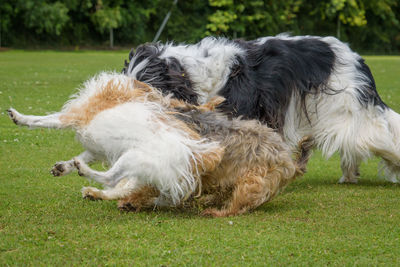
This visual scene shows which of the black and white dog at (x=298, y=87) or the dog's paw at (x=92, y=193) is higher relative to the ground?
the black and white dog at (x=298, y=87)

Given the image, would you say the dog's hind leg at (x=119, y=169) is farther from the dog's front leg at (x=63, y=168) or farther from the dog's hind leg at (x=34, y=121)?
the dog's hind leg at (x=34, y=121)

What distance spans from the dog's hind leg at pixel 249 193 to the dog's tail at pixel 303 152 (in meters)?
0.47

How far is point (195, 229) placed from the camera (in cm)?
466

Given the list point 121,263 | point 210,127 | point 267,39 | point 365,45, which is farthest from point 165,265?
point 365,45

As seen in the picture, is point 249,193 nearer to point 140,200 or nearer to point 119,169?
point 140,200

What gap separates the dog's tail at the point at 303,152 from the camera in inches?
223

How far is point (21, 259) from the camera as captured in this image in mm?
3871

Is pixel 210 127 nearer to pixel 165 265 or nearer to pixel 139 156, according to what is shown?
pixel 139 156

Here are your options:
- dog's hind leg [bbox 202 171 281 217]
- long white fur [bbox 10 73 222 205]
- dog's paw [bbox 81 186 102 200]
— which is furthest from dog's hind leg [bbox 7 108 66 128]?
dog's hind leg [bbox 202 171 281 217]

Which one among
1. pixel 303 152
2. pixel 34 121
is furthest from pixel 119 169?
pixel 303 152

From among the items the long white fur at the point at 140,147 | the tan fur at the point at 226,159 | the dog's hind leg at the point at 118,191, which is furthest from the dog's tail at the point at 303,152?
the dog's hind leg at the point at 118,191

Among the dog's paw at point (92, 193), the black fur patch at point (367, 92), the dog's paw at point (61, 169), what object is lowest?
the dog's paw at point (92, 193)

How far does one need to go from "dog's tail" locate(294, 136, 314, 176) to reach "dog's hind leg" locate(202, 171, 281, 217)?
466 mm

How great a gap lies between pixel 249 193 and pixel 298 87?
1614 mm
